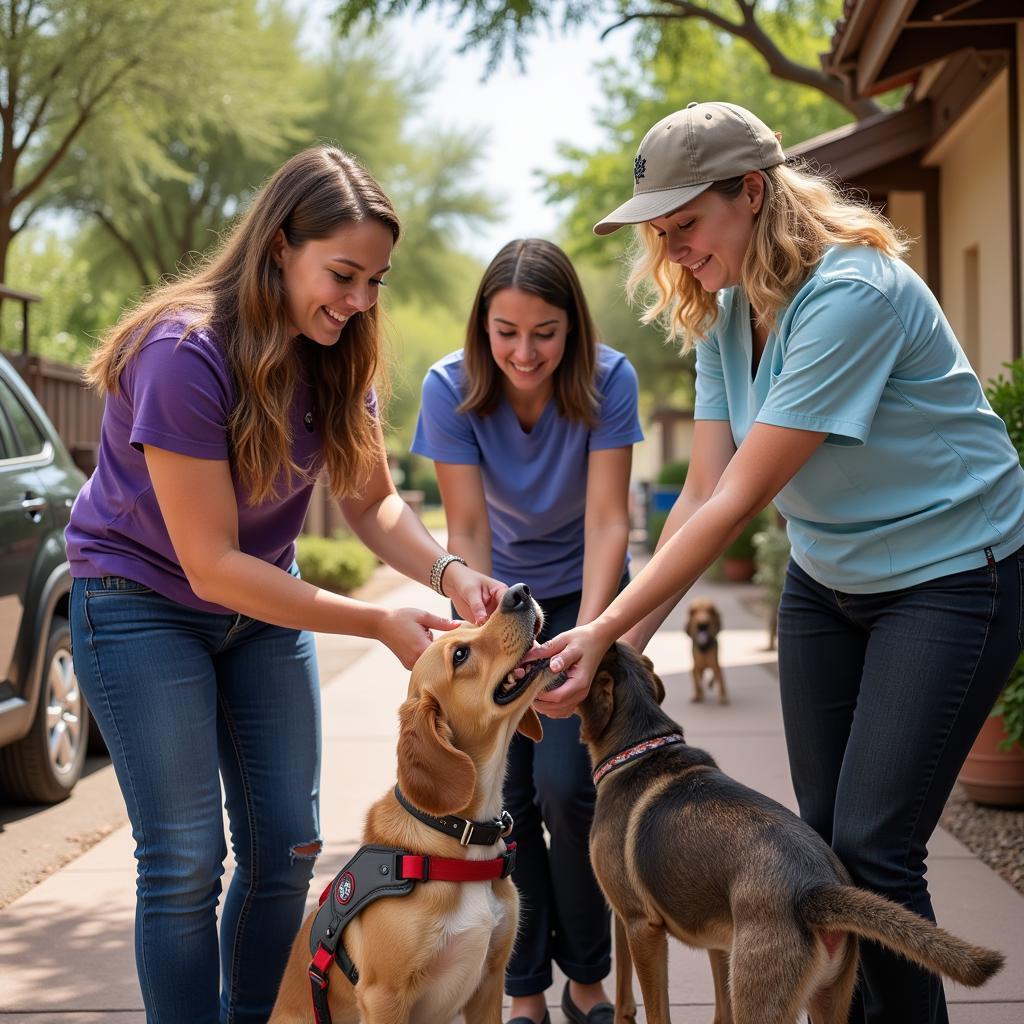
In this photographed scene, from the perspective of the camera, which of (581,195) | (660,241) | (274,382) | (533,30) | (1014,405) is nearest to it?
(274,382)

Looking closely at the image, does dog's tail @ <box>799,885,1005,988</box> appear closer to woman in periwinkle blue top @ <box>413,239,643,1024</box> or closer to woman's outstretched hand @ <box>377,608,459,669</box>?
woman's outstretched hand @ <box>377,608,459,669</box>

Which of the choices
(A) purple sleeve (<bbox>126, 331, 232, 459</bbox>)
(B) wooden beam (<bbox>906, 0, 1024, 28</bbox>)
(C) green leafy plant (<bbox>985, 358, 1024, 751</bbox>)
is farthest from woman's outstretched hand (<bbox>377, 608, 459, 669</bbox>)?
(B) wooden beam (<bbox>906, 0, 1024, 28</bbox>)

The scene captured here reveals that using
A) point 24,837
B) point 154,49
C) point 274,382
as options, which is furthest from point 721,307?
point 154,49

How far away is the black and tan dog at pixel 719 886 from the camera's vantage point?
2846 millimetres

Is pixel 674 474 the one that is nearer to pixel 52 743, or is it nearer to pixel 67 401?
pixel 67 401

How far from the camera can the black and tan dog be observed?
2846mm

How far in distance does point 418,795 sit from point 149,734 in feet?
2.28

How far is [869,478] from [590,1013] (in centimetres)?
214

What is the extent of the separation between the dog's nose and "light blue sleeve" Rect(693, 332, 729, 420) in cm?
83

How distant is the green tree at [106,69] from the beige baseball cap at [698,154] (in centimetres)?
1502

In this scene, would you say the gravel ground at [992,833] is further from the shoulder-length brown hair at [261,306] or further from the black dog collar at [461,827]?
the shoulder-length brown hair at [261,306]

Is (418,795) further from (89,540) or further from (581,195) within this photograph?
(581,195)

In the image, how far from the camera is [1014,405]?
5.79 m

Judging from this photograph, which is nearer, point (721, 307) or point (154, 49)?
point (721, 307)
